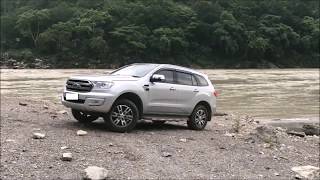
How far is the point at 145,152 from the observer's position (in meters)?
9.60

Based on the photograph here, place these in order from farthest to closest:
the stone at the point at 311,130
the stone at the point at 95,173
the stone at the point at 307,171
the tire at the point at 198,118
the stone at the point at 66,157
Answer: the stone at the point at 311,130 → the tire at the point at 198,118 → the stone at the point at 307,171 → the stone at the point at 66,157 → the stone at the point at 95,173

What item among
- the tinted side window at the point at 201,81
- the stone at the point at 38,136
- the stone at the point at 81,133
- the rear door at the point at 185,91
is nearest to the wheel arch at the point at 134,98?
the stone at the point at 81,133

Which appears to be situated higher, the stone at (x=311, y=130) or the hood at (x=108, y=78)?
the hood at (x=108, y=78)

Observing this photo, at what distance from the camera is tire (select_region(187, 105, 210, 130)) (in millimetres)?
13086

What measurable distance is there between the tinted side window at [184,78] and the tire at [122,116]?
175cm

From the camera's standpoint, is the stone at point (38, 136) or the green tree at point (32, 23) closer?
the stone at point (38, 136)

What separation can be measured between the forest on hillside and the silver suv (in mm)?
67189

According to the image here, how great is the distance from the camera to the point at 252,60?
9206 cm

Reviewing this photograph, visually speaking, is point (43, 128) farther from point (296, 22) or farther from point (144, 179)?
point (296, 22)

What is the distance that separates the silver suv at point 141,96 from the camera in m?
10.9

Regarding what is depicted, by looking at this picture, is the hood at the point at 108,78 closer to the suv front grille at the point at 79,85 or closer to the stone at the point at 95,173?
the suv front grille at the point at 79,85

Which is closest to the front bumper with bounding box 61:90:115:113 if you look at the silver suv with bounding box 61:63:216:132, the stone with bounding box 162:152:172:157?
the silver suv with bounding box 61:63:216:132

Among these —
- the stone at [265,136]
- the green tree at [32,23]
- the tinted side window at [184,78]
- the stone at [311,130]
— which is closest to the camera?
the stone at [265,136]

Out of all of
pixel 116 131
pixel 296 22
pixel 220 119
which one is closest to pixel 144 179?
pixel 116 131
